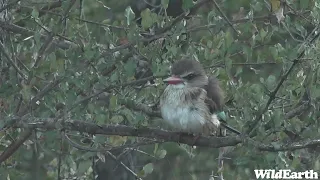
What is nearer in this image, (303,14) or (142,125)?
(142,125)

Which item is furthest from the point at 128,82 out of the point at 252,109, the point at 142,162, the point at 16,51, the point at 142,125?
the point at 142,162

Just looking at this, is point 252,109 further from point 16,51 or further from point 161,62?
point 16,51

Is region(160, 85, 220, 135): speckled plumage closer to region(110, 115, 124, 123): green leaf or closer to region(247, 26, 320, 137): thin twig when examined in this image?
region(110, 115, 124, 123): green leaf

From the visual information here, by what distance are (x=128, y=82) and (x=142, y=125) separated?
0.23 m

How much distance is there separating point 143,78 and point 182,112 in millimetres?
426

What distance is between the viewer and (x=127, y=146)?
4.39 m

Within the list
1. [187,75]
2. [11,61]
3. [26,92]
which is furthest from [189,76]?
[26,92]

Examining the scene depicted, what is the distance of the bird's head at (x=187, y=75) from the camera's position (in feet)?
15.1

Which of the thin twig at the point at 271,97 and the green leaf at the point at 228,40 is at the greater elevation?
the green leaf at the point at 228,40

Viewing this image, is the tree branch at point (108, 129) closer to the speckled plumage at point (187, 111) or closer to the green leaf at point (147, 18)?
the speckled plumage at point (187, 111)

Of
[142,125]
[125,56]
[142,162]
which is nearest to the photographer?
[142,125]

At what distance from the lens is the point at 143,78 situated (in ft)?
14.4

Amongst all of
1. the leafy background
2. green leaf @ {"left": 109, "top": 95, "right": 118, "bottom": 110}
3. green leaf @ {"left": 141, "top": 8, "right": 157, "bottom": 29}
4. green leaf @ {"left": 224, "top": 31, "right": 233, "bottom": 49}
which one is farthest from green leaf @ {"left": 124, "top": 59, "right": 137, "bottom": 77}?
green leaf @ {"left": 224, "top": 31, "right": 233, "bottom": 49}

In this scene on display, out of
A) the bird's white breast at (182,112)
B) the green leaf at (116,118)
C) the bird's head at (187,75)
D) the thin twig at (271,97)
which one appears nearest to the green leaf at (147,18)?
the bird's head at (187,75)
